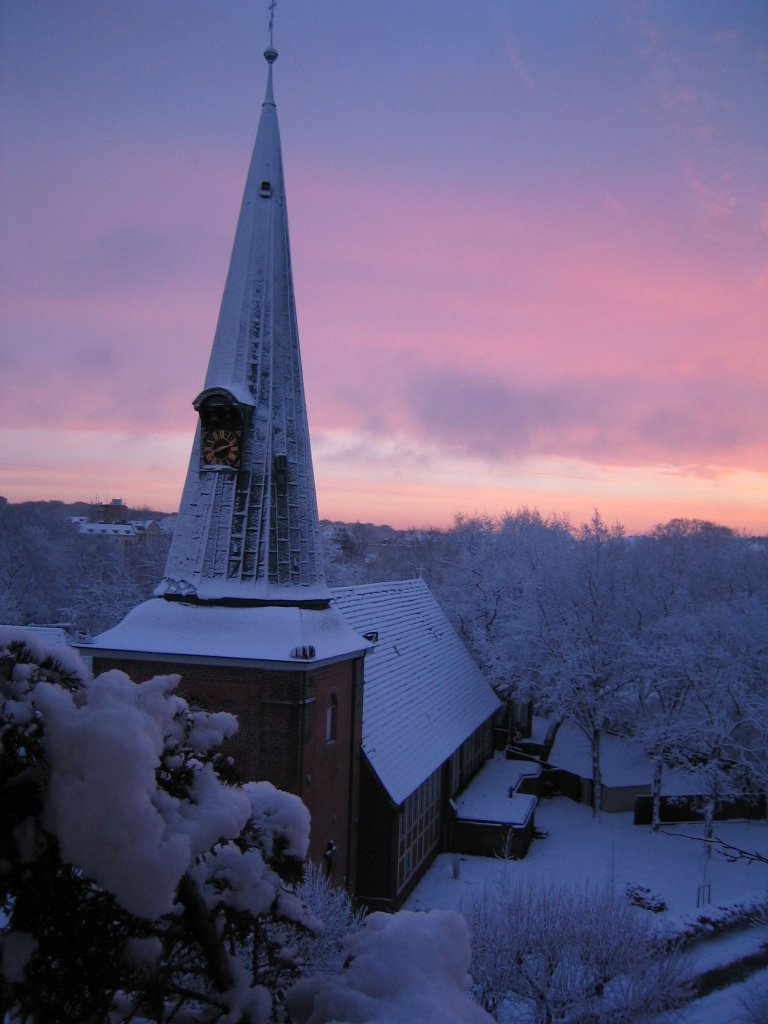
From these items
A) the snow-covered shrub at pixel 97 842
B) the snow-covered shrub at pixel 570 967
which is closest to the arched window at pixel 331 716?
the snow-covered shrub at pixel 570 967

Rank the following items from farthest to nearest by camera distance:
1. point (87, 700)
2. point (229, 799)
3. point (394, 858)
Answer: point (394, 858)
point (229, 799)
point (87, 700)

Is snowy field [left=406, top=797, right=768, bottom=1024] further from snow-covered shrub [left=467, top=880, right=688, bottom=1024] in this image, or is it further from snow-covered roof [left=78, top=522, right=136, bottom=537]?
snow-covered roof [left=78, top=522, right=136, bottom=537]

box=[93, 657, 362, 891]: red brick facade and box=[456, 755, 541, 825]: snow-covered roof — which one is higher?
box=[93, 657, 362, 891]: red brick facade

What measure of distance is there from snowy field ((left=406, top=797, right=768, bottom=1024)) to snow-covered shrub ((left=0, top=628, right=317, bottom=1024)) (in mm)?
14080

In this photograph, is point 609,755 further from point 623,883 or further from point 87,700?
point 87,700

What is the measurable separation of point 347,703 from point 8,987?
13527mm

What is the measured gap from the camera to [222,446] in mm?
14492

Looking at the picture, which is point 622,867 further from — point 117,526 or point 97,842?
point 117,526

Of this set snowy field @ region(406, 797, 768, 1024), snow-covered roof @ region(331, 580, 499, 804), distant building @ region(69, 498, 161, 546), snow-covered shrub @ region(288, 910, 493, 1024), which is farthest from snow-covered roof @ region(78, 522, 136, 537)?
snow-covered shrub @ region(288, 910, 493, 1024)

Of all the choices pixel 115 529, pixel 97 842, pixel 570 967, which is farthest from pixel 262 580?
pixel 115 529

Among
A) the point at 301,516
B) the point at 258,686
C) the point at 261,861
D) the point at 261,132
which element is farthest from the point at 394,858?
the point at 261,132

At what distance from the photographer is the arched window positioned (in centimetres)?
1507

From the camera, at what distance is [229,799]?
11.0 ft

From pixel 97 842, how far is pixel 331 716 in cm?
1289
